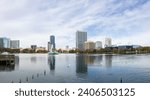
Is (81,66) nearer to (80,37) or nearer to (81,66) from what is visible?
(81,66)

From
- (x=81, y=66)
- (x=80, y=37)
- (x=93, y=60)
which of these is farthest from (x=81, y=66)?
(x=80, y=37)

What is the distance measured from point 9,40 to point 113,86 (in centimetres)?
365

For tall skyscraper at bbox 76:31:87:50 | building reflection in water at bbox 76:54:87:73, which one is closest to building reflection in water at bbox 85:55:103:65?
building reflection in water at bbox 76:54:87:73

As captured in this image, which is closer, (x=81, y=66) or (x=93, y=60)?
(x=81, y=66)

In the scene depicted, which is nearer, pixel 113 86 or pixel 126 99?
pixel 126 99

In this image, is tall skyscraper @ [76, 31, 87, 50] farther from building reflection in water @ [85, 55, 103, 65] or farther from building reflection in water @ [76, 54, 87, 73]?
building reflection in water @ [85, 55, 103, 65]

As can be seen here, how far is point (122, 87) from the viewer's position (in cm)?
486

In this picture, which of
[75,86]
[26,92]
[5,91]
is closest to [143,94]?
[75,86]

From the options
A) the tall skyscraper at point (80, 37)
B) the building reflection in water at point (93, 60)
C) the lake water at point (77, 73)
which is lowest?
the lake water at point (77, 73)

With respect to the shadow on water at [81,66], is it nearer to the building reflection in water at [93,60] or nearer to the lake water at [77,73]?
the lake water at [77,73]

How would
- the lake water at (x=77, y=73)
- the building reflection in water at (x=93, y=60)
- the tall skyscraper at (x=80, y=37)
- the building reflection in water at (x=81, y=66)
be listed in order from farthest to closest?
1. the building reflection in water at (x=93, y=60)
2. the building reflection in water at (x=81, y=66)
3. the lake water at (x=77, y=73)
4. the tall skyscraper at (x=80, y=37)

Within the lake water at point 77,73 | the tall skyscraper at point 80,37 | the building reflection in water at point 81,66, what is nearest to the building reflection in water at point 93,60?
the building reflection in water at point 81,66

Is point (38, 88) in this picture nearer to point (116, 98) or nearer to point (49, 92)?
point (49, 92)

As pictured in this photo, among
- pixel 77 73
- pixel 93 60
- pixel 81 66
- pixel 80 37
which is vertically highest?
pixel 80 37
